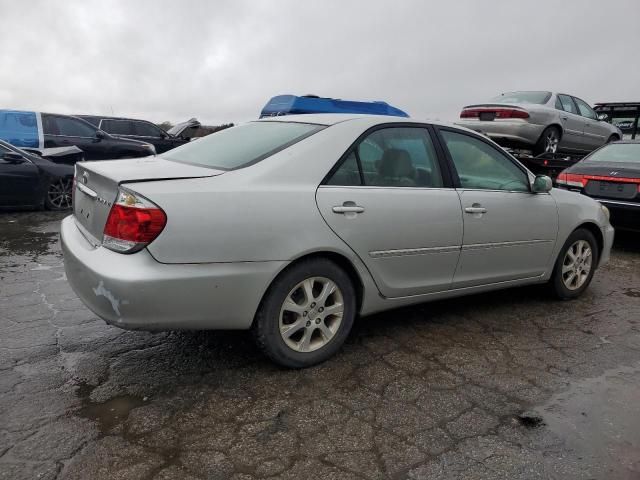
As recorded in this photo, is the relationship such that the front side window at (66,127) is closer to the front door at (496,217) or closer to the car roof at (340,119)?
the car roof at (340,119)

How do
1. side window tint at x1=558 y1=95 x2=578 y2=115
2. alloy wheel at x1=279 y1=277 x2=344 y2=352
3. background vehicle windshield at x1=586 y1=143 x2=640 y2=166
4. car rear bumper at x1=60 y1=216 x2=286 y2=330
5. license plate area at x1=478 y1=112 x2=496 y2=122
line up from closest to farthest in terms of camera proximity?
car rear bumper at x1=60 y1=216 x2=286 y2=330 < alloy wheel at x1=279 y1=277 x2=344 y2=352 < background vehicle windshield at x1=586 y1=143 x2=640 y2=166 < license plate area at x1=478 y1=112 x2=496 y2=122 < side window tint at x1=558 y1=95 x2=578 y2=115

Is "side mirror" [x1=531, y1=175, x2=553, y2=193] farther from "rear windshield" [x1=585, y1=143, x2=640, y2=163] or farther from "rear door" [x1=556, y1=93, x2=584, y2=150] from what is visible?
"rear door" [x1=556, y1=93, x2=584, y2=150]

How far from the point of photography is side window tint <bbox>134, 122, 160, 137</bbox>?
14414 millimetres

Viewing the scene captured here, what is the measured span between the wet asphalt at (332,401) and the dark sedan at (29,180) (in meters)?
4.58

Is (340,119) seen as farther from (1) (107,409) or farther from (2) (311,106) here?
(2) (311,106)

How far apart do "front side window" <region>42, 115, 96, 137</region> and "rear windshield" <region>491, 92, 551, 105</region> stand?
8.38 meters

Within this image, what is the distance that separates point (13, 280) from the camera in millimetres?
4652

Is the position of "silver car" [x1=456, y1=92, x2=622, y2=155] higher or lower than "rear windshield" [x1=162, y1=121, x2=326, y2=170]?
higher

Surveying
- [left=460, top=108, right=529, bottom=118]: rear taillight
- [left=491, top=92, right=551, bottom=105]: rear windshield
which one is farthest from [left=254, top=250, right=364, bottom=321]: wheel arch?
[left=491, top=92, right=551, bottom=105]: rear windshield

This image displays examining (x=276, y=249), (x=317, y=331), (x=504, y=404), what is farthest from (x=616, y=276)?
(x=276, y=249)

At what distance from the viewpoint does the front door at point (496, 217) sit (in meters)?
3.71

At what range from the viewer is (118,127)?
13.9 meters

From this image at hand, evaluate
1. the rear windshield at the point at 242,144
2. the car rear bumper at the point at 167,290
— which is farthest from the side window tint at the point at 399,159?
the car rear bumper at the point at 167,290

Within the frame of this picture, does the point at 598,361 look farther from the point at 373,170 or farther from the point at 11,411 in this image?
the point at 11,411
